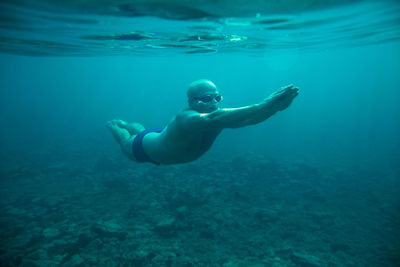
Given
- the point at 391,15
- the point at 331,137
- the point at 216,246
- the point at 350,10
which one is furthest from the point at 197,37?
the point at 331,137

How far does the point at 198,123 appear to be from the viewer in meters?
3.54

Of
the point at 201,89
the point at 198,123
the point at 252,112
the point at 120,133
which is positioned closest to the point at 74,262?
the point at 120,133

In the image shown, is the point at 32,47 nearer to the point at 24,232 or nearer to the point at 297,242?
the point at 24,232

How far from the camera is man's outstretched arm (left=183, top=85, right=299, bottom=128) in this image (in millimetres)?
3137

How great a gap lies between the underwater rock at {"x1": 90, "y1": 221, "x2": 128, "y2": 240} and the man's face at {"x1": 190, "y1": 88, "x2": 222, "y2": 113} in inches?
194

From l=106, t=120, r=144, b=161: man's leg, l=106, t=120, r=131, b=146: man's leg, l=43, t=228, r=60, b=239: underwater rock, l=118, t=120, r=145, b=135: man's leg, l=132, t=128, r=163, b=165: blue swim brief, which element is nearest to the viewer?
l=132, t=128, r=163, b=165: blue swim brief

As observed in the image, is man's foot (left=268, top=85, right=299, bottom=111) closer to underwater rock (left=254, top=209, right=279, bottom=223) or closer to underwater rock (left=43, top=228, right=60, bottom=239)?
underwater rock (left=254, top=209, right=279, bottom=223)

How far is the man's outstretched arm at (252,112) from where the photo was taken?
3137 mm

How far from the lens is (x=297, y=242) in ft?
23.2

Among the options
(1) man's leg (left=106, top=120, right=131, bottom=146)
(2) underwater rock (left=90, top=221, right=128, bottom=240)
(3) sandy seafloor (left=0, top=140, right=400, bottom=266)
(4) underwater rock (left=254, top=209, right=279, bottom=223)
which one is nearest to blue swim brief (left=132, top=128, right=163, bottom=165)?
(1) man's leg (left=106, top=120, right=131, bottom=146)

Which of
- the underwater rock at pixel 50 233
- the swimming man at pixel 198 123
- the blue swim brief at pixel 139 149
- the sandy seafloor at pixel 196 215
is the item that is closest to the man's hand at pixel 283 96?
the swimming man at pixel 198 123

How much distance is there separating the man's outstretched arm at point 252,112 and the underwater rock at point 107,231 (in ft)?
16.9

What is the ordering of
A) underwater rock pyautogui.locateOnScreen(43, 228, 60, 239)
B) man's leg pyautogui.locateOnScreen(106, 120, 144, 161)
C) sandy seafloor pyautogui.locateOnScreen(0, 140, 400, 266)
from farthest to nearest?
underwater rock pyautogui.locateOnScreen(43, 228, 60, 239)
sandy seafloor pyautogui.locateOnScreen(0, 140, 400, 266)
man's leg pyautogui.locateOnScreen(106, 120, 144, 161)

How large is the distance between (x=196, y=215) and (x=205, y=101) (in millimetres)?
5416
